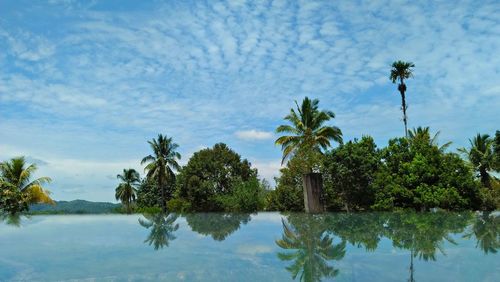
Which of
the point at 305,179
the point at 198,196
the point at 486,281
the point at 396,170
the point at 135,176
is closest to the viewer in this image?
the point at 486,281

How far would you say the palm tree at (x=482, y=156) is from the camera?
93.4 ft

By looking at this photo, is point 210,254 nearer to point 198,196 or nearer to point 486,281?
point 486,281

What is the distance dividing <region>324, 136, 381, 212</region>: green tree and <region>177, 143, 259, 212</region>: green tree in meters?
10.3

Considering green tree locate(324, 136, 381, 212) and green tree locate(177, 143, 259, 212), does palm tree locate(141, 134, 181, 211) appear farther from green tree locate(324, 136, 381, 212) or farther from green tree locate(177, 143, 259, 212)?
green tree locate(324, 136, 381, 212)

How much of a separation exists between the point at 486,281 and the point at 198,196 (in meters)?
27.9

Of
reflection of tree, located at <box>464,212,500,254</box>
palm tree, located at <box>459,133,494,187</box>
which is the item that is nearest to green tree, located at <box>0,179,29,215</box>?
reflection of tree, located at <box>464,212,500,254</box>

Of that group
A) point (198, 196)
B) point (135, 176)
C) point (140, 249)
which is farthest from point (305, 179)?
point (135, 176)

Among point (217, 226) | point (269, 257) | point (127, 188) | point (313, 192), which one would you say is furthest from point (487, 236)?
point (127, 188)

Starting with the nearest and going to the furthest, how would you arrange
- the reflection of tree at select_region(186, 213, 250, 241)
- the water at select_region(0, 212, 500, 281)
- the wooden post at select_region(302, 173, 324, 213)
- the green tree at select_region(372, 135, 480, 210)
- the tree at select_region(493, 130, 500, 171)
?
the water at select_region(0, 212, 500, 281) → the reflection of tree at select_region(186, 213, 250, 241) → the green tree at select_region(372, 135, 480, 210) → the wooden post at select_region(302, 173, 324, 213) → the tree at select_region(493, 130, 500, 171)

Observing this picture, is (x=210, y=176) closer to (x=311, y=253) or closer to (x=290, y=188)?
(x=290, y=188)

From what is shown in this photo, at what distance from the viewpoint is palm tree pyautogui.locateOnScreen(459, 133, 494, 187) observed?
93.4 feet

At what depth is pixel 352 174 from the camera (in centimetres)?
2119

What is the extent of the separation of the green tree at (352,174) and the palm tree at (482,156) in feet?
40.7

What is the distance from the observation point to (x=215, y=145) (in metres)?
33.0
